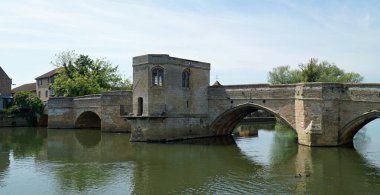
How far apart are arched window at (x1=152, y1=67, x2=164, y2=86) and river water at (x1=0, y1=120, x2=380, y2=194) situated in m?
4.84

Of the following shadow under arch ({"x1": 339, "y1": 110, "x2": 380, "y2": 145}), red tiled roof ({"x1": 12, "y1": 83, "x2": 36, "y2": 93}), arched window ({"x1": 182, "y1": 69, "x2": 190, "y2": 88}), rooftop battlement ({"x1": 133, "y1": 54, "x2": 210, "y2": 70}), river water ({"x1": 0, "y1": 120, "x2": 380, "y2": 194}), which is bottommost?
river water ({"x1": 0, "y1": 120, "x2": 380, "y2": 194})

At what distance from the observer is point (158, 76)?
100 feet

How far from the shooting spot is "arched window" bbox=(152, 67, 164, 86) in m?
30.3

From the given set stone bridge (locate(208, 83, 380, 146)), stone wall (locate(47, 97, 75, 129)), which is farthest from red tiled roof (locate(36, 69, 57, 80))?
stone bridge (locate(208, 83, 380, 146))

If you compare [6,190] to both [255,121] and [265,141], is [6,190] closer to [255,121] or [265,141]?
[265,141]

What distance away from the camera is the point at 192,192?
1527 cm

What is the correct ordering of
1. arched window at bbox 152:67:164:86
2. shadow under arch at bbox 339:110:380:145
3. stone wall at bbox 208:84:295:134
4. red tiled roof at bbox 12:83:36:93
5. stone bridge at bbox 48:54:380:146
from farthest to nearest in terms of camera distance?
red tiled roof at bbox 12:83:36:93, arched window at bbox 152:67:164:86, stone wall at bbox 208:84:295:134, stone bridge at bbox 48:54:380:146, shadow under arch at bbox 339:110:380:145

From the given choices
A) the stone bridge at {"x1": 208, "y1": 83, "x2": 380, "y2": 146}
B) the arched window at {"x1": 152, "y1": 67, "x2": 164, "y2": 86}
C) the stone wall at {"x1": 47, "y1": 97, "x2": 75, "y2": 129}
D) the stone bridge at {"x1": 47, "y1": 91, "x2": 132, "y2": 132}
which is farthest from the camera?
the stone wall at {"x1": 47, "y1": 97, "x2": 75, "y2": 129}

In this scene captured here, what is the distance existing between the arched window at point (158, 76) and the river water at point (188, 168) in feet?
15.9

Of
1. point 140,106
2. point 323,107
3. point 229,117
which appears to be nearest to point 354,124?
point 323,107

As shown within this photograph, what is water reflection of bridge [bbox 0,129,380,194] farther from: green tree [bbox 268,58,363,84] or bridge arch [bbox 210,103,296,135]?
green tree [bbox 268,58,363,84]

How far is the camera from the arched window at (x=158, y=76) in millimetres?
30344

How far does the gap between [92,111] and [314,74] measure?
80.6 ft

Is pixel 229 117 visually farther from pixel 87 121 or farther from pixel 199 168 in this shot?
pixel 87 121
